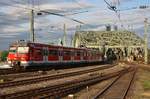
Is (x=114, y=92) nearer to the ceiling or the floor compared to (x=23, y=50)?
nearer to the floor

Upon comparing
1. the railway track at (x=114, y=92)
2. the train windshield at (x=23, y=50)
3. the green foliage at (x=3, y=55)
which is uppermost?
the train windshield at (x=23, y=50)

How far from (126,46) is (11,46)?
8754 centimetres

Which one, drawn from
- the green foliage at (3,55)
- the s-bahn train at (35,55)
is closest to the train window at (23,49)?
the s-bahn train at (35,55)

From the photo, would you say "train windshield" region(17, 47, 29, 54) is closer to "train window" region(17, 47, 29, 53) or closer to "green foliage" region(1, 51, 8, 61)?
"train window" region(17, 47, 29, 53)

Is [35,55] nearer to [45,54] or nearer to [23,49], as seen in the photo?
[23,49]

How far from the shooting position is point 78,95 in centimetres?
2017

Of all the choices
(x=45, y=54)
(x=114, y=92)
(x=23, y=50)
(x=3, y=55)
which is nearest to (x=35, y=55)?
(x=23, y=50)

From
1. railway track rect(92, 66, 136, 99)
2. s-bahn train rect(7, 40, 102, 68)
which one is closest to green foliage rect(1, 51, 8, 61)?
s-bahn train rect(7, 40, 102, 68)

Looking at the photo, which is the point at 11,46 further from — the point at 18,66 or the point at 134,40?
the point at 134,40

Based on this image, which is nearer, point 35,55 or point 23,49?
point 23,49

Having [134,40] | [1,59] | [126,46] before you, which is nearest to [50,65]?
[1,59]

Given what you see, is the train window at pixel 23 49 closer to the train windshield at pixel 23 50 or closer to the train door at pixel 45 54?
the train windshield at pixel 23 50

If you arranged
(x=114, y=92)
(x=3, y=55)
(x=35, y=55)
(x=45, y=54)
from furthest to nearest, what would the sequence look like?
(x=3, y=55) < (x=45, y=54) < (x=35, y=55) < (x=114, y=92)

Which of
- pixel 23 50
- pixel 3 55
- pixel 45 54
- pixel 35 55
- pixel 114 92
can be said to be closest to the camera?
pixel 114 92
